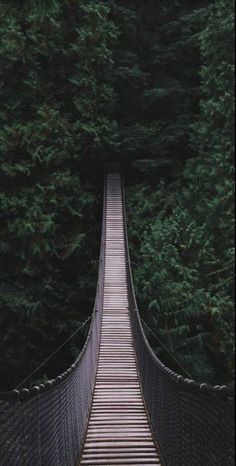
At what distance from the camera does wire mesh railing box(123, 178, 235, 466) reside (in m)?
2.88

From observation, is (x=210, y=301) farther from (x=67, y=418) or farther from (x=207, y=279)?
(x=67, y=418)

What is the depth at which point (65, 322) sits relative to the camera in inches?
594

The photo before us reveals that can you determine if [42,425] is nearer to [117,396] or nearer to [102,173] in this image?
[117,396]

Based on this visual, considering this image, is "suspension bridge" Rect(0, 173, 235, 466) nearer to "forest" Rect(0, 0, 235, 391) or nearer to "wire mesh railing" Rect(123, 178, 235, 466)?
"wire mesh railing" Rect(123, 178, 235, 466)

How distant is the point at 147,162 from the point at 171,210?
83.9 inches

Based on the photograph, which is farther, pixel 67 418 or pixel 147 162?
pixel 147 162

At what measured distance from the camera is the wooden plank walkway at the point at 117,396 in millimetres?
5402

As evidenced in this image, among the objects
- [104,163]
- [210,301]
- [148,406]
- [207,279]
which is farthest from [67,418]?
[104,163]

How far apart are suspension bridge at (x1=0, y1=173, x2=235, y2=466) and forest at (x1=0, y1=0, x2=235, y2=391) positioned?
143 inches

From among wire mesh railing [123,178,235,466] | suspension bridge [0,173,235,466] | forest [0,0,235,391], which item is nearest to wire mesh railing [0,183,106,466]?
suspension bridge [0,173,235,466]

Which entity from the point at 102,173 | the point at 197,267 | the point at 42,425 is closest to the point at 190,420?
the point at 42,425

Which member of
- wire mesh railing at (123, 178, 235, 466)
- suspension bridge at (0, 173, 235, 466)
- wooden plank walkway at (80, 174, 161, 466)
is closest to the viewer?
wire mesh railing at (123, 178, 235, 466)

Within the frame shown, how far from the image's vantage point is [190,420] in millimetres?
3824

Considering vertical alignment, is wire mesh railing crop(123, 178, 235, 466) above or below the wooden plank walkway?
above
